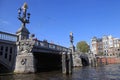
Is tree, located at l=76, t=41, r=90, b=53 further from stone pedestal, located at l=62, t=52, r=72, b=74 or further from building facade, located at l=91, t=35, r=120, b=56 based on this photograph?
stone pedestal, located at l=62, t=52, r=72, b=74

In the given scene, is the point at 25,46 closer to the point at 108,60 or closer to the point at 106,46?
the point at 108,60

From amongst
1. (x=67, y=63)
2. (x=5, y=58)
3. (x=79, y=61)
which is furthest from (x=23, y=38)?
(x=79, y=61)

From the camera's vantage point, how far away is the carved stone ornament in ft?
101

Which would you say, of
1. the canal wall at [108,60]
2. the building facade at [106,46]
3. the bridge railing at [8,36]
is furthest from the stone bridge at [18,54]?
the building facade at [106,46]

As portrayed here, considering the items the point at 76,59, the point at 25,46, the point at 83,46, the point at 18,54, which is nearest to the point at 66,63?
the point at 25,46

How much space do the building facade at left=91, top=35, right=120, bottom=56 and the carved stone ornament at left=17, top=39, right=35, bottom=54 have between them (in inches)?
3713

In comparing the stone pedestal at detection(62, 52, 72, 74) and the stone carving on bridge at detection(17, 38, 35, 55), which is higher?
the stone carving on bridge at detection(17, 38, 35, 55)

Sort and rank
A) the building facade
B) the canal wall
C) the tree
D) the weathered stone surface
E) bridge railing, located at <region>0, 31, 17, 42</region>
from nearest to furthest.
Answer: bridge railing, located at <region>0, 31, 17, 42</region>
the weathered stone surface
the canal wall
the tree
the building facade

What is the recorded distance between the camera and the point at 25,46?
31359 millimetres

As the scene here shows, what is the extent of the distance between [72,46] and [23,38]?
96.1ft

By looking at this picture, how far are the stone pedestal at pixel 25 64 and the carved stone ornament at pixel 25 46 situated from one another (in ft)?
2.61

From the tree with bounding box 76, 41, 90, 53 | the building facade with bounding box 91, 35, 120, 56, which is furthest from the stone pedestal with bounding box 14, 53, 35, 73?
the building facade with bounding box 91, 35, 120, 56

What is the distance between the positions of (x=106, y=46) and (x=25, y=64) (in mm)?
100634

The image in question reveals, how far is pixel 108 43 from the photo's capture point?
121 m
